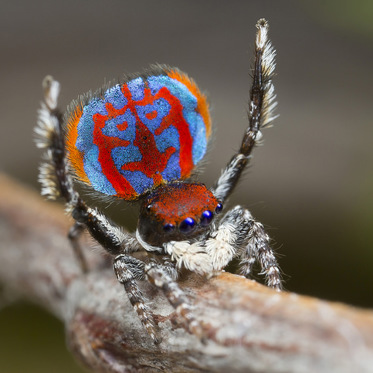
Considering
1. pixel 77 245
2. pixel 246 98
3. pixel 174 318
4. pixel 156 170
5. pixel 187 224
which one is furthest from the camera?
pixel 246 98

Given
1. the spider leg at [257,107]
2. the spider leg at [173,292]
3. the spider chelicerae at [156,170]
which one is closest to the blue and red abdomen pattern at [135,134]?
the spider chelicerae at [156,170]

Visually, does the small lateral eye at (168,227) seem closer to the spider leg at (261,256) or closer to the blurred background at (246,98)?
the spider leg at (261,256)

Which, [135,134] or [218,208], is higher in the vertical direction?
[135,134]

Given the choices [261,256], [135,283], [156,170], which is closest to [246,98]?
[156,170]

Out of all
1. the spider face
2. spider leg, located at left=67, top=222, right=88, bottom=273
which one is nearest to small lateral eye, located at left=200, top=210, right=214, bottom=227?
the spider face

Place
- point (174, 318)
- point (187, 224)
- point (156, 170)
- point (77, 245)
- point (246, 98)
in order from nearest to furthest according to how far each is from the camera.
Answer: point (174, 318), point (187, 224), point (156, 170), point (77, 245), point (246, 98)

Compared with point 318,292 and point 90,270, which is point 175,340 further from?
point 318,292

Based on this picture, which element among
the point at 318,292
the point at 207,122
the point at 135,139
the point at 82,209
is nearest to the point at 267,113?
the point at 207,122

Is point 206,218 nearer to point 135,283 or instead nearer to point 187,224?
point 187,224
